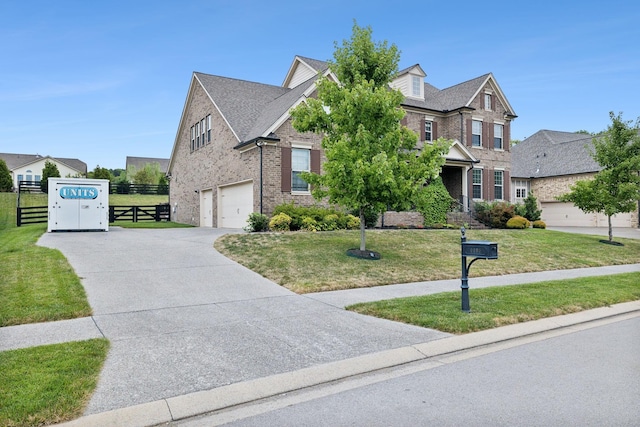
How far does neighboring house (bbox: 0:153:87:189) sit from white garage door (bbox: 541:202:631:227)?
205 ft

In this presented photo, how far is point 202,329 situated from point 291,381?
235 centimetres

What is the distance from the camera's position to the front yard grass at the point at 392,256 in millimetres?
11117

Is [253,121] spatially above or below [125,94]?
below

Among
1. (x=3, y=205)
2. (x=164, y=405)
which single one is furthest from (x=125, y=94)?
(x=164, y=405)

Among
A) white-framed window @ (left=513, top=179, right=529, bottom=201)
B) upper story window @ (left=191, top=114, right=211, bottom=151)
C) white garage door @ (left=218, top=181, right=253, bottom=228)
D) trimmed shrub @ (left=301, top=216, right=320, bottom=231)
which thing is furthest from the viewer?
white-framed window @ (left=513, top=179, right=529, bottom=201)

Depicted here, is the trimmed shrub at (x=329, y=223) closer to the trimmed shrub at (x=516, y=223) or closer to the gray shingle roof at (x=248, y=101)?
the gray shingle roof at (x=248, y=101)

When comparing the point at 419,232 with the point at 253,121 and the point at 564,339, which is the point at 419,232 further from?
the point at 564,339

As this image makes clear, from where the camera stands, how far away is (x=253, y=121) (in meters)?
23.7

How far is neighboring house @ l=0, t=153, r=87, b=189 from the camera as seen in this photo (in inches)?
2729

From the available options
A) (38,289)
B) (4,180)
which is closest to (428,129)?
(38,289)

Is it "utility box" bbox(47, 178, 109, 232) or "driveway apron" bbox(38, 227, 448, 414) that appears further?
"utility box" bbox(47, 178, 109, 232)

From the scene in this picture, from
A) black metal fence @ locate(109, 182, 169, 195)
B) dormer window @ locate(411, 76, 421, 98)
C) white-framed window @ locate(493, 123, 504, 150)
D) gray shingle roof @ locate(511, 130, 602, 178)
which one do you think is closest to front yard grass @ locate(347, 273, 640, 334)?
dormer window @ locate(411, 76, 421, 98)

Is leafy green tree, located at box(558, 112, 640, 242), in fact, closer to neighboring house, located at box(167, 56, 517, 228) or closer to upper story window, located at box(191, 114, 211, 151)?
neighboring house, located at box(167, 56, 517, 228)

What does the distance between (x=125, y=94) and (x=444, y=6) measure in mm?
17673
